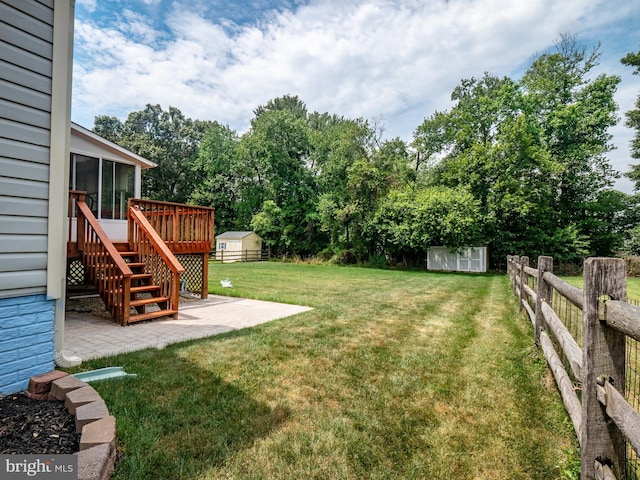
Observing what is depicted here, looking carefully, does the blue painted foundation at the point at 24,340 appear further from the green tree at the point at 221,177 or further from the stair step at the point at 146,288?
the green tree at the point at 221,177

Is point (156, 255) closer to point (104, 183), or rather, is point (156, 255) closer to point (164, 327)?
point (164, 327)

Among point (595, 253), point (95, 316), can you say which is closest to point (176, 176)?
point (95, 316)

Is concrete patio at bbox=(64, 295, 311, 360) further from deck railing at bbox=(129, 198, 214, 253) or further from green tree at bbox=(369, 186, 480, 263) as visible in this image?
green tree at bbox=(369, 186, 480, 263)

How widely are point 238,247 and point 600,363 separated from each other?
26.7m

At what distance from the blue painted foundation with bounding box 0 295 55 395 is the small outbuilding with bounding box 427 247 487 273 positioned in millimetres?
18531

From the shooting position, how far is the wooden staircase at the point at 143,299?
4996 millimetres

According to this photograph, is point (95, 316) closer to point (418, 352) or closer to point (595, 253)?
point (418, 352)

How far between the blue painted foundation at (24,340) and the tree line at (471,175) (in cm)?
1718

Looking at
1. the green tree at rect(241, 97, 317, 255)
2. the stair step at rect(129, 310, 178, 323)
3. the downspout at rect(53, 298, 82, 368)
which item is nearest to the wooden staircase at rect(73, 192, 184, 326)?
the stair step at rect(129, 310, 178, 323)

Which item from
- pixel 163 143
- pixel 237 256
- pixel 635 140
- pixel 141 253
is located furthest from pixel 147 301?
pixel 163 143

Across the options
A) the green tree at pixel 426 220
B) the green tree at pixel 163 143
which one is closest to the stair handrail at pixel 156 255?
the green tree at pixel 426 220

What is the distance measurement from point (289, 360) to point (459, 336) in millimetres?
2593

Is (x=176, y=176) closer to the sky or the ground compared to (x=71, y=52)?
closer to the sky

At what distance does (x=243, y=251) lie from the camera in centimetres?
2689
